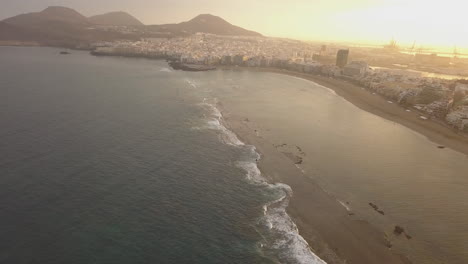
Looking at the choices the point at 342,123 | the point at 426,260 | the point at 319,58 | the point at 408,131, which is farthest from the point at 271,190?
the point at 319,58

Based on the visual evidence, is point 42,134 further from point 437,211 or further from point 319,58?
point 319,58

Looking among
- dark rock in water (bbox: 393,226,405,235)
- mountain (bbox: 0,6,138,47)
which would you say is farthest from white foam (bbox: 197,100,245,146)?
mountain (bbox: 0,6,138,47)

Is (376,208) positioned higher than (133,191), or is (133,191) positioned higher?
(133,191)

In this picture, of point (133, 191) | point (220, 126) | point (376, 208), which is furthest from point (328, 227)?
point (220, 126)

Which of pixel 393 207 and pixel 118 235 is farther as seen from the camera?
pixel 393 207

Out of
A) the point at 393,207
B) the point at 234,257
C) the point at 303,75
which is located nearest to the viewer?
the point at 234,257

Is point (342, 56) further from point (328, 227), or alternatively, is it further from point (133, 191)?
point (133, 191)

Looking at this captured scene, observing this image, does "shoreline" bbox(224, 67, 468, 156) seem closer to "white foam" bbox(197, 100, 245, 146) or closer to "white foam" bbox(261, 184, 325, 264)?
"white foam" bbox(197, 100, 245, 146)
